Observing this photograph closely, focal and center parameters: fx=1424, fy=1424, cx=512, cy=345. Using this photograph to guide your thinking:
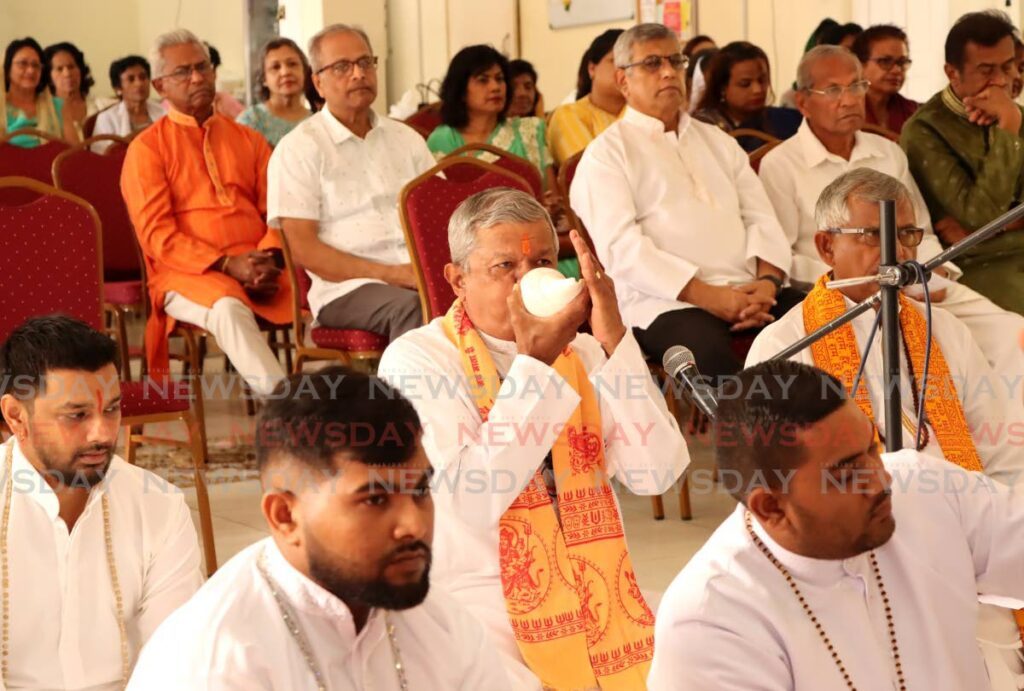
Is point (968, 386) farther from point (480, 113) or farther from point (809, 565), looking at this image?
point (480, 113)

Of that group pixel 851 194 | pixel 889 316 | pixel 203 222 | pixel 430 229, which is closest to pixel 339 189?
pixel 203 222

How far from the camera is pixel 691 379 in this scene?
187cm

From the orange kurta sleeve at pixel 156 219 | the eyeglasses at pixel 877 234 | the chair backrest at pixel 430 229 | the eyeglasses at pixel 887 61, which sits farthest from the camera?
the eyeglasses at pixel 887 61

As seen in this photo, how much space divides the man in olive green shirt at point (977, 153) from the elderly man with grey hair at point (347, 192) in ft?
5.15

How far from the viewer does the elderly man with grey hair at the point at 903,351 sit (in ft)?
9.82

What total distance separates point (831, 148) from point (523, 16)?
541 centimetres

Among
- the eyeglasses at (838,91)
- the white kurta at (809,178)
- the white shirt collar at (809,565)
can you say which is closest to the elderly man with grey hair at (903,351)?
the white kurta at (809,178)

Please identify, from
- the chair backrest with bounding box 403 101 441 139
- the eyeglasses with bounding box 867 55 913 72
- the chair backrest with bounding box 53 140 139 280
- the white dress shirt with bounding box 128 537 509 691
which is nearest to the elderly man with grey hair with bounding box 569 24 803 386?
the eyeglasses with bounding box 867 55 913 72

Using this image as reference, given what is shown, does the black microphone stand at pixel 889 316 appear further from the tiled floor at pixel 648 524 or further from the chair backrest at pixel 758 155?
the chair backrest at pixel 758 155

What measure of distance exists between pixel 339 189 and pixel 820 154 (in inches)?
57.4

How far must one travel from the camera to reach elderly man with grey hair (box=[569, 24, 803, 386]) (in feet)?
12.7

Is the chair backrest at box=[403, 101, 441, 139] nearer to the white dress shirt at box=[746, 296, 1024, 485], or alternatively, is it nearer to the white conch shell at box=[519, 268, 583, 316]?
the white dress shirt at box=[746, 296, 1024, 485]

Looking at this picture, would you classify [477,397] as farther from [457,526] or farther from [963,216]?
[963,216]

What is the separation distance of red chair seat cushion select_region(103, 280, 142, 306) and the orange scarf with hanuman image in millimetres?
2697
